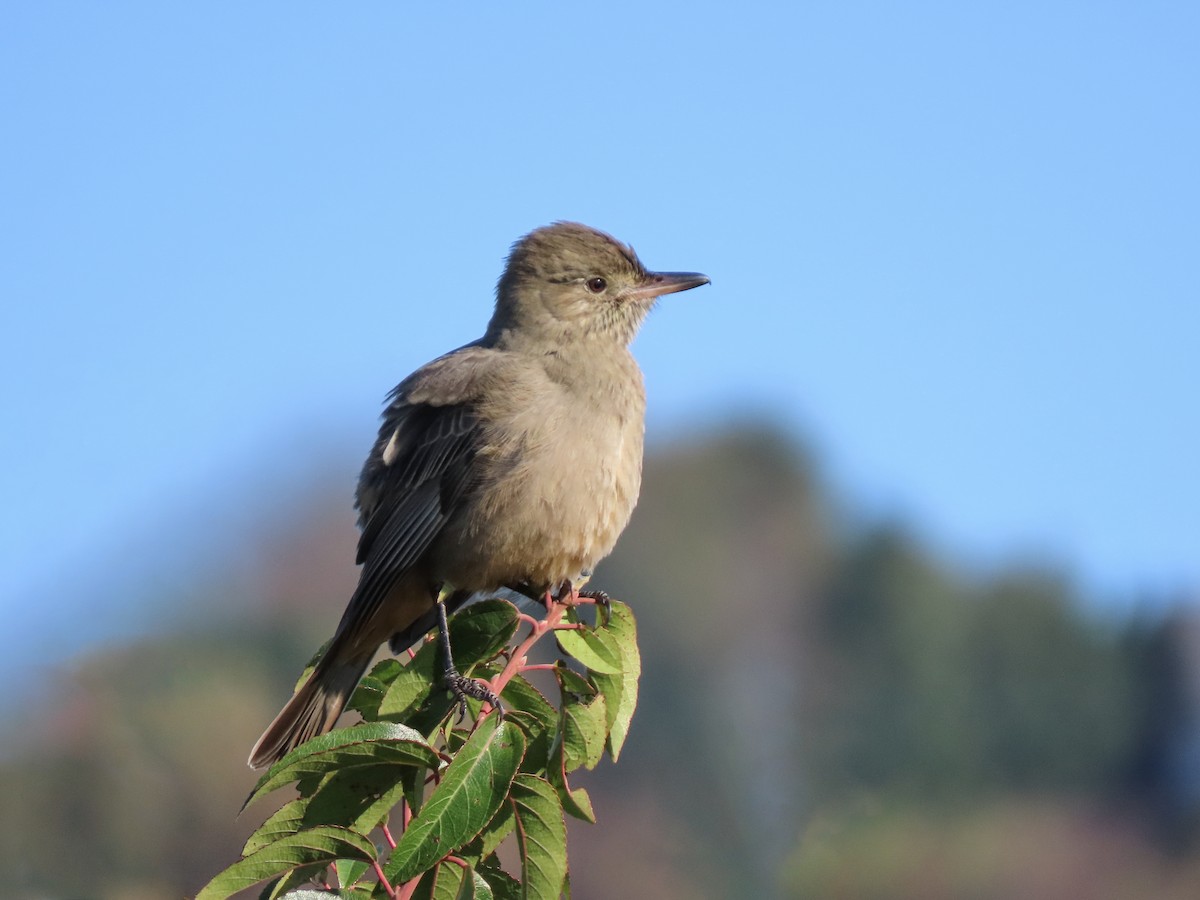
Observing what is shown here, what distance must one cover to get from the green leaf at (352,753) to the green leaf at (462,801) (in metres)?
0.10

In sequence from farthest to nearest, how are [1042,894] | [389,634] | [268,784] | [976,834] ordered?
1. [976,834]
2. [1042,894]
3. [389,634]
4. [268,784]

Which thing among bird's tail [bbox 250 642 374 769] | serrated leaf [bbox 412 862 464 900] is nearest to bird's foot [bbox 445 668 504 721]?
serrated leaf [bbox 412 862 464 900]

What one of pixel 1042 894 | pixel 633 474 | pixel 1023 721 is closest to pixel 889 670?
pixel 1023 721

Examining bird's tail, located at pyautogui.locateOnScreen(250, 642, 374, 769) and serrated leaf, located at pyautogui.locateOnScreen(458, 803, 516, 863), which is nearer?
serrated leaf, located at pyautogui.locateOnScreen(458, 803, 516, 863)

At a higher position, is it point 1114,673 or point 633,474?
point 633,474

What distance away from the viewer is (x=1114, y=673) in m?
57.3

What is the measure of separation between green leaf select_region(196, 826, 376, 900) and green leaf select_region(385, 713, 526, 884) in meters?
0.12

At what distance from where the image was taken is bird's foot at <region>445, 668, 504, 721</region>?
4.23 meters

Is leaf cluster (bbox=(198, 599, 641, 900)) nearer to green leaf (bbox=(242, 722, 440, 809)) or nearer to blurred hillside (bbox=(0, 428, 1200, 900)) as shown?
green leaf (bbox=(242, 722, 440, 809))

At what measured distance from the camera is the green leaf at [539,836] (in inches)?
159

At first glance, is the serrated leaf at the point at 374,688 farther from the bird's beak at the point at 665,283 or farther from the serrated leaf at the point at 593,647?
the bird's beak at the point at 665,283

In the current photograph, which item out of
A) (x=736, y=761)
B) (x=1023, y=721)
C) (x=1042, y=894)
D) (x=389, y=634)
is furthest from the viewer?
(x=1023, y=721)

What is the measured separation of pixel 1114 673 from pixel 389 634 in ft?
180

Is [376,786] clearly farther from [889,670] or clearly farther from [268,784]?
[889,670]
